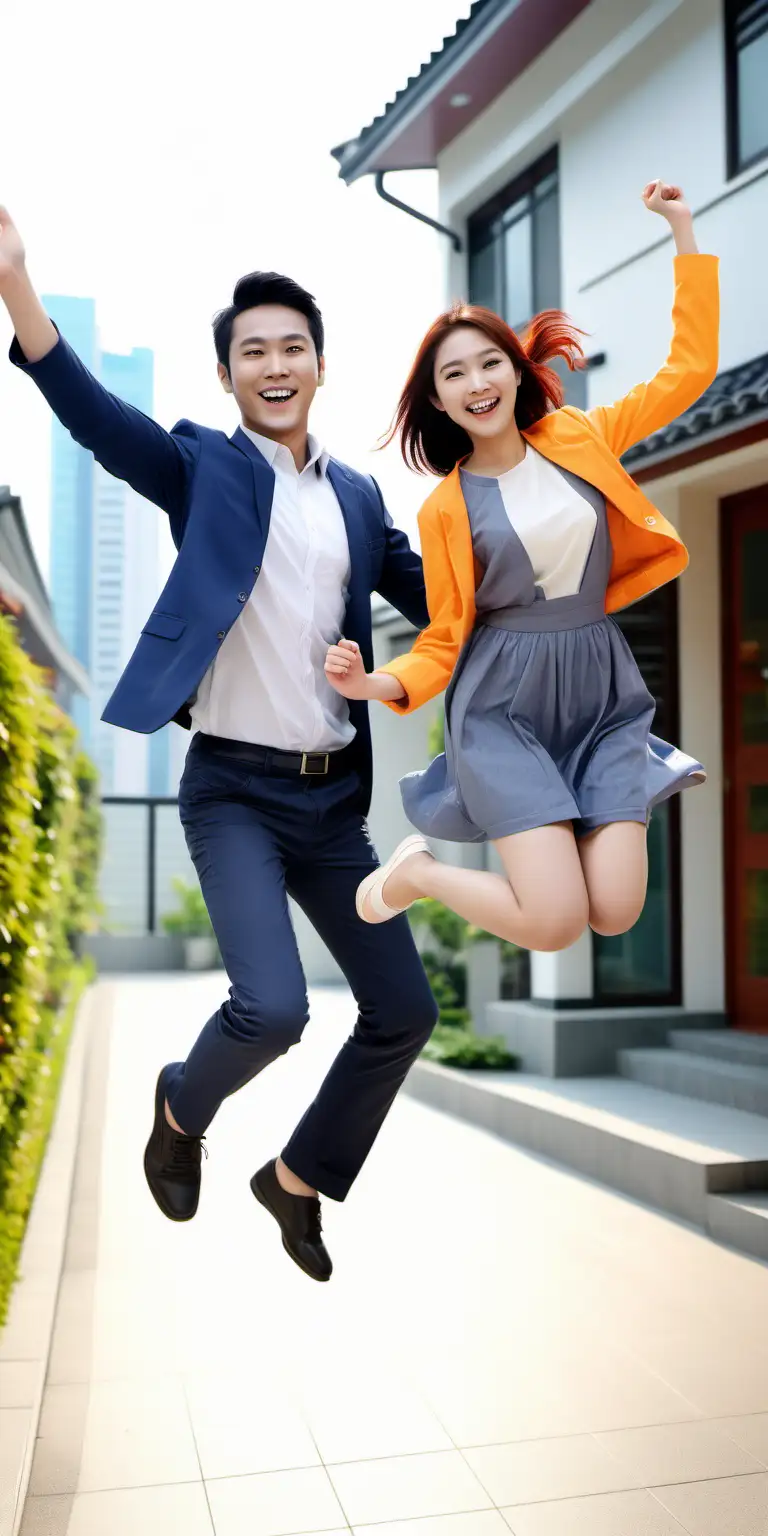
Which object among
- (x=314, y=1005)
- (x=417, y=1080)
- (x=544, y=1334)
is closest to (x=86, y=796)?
(x=314, y=1005)

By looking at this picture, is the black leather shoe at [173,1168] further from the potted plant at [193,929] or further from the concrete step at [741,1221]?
the potted plant at [193,929]

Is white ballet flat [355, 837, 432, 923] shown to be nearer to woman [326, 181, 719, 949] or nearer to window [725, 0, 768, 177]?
woman [326, 181, 719, 949]

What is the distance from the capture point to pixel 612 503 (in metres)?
2.76

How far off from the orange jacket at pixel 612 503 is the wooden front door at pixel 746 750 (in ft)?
16.9

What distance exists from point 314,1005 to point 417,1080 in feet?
11.9

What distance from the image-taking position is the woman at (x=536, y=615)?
2.63 m

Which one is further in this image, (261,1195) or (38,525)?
(38,525)

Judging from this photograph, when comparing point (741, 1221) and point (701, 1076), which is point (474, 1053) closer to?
point (701, 1076)

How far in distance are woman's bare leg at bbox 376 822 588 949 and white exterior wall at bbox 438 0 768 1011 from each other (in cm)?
485

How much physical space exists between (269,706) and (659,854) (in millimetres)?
5712

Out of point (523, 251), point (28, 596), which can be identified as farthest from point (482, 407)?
point (28, 596)

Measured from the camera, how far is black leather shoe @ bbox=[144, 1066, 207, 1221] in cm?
312

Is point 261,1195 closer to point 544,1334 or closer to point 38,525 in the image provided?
point 544,1334

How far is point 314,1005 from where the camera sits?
1280 cm
